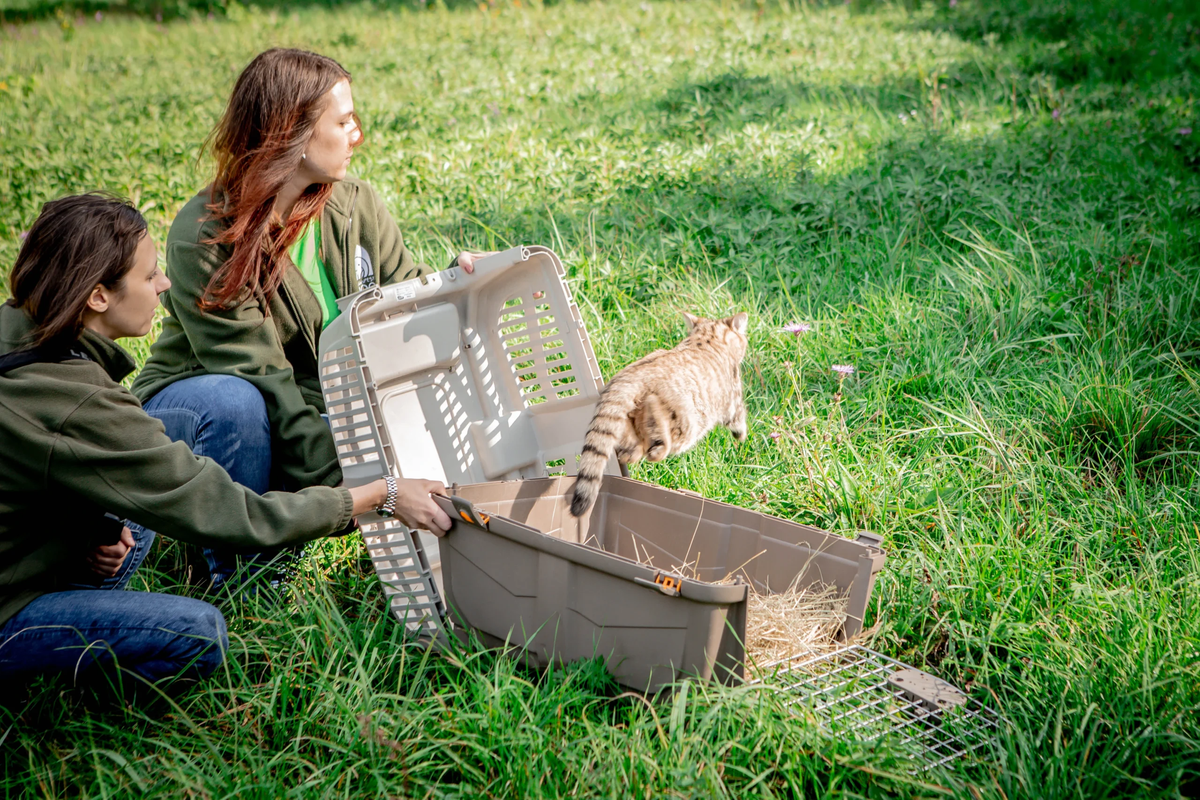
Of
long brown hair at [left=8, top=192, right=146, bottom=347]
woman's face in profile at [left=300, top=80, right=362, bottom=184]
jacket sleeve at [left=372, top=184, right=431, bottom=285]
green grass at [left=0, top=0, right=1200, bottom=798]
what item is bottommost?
green grass at [left=0, top=0, right=1200, bottom=798]

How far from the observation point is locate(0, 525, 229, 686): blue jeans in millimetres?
2172

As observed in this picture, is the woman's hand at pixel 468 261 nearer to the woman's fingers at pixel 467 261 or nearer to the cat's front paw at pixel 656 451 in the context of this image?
the woman's fingers at pixel 467 261

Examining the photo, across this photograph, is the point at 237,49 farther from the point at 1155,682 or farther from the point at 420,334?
the point at 1155,682

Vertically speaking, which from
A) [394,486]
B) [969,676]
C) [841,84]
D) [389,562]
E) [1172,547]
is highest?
[841,84]

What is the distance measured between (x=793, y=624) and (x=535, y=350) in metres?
1.32

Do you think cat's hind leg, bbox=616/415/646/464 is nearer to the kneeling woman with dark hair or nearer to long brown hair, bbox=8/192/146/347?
the kneeling woman with dark hair

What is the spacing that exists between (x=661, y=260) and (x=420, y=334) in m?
1.88

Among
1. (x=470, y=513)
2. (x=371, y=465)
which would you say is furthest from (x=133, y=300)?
(x=470, y=513)

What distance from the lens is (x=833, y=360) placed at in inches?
154

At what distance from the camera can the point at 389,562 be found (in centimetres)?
264

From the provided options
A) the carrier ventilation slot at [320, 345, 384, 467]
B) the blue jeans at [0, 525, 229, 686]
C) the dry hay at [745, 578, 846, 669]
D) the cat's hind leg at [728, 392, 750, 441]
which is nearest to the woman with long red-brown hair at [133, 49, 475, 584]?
the carrier ventilation slot at [320, 345, 384, 467]

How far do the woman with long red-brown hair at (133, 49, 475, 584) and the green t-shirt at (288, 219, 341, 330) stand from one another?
0.04 feet

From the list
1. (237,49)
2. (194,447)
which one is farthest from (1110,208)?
(237,49)

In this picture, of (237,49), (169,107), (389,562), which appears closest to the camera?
(389,562)
